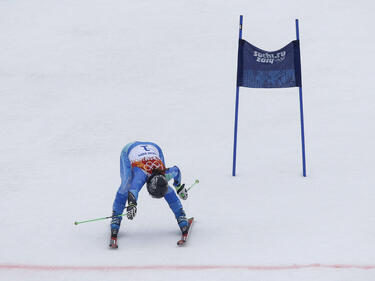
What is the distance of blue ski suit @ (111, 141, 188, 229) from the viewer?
839 cm

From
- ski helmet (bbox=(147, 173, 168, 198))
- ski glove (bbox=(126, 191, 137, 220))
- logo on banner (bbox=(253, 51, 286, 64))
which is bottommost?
ski glove (bbox=(126, 191, 137, 220))

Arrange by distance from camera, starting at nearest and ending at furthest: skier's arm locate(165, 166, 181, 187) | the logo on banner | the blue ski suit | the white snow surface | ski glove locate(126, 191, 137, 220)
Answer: ski glove locate(126, 191, 137, 220) < the white snow surface < the blue ski suit < skier's arm locate(165, 166, 181, 187) < the logo on banner

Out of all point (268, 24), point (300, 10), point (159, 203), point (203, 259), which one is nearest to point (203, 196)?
point (159, 203)

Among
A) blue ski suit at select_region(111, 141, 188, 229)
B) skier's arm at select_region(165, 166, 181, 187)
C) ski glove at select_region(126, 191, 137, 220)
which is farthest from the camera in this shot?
skier's arm at select_region(165, 166, 181, 187)

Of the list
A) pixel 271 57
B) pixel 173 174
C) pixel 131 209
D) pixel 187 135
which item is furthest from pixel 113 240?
pixel 187 135

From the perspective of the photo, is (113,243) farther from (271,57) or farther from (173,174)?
(271,57)

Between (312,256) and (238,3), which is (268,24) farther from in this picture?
(312,256)

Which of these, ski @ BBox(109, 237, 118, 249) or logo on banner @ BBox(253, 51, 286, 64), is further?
logo on banner @ BBox(253, 51, 286, 64)

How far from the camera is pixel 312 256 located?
775 cm

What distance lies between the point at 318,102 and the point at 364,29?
500cm

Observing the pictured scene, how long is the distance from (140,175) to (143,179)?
70mm

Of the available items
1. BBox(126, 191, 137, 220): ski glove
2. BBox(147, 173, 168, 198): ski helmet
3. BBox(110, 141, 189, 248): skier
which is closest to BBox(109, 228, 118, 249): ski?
BBox(110, 141, 189, 248): skier

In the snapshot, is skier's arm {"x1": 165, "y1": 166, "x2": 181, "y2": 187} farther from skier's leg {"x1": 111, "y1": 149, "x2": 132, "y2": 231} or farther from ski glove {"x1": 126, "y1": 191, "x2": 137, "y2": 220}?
ski glove {"x1": 126, "y1": 191, "x2": 137, "y2": 220}

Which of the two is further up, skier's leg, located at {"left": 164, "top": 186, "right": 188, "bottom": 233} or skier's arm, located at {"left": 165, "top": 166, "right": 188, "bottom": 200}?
skier's arm, located at {"left": 165, "top": 166, "right": 188, "bottom": 200}
